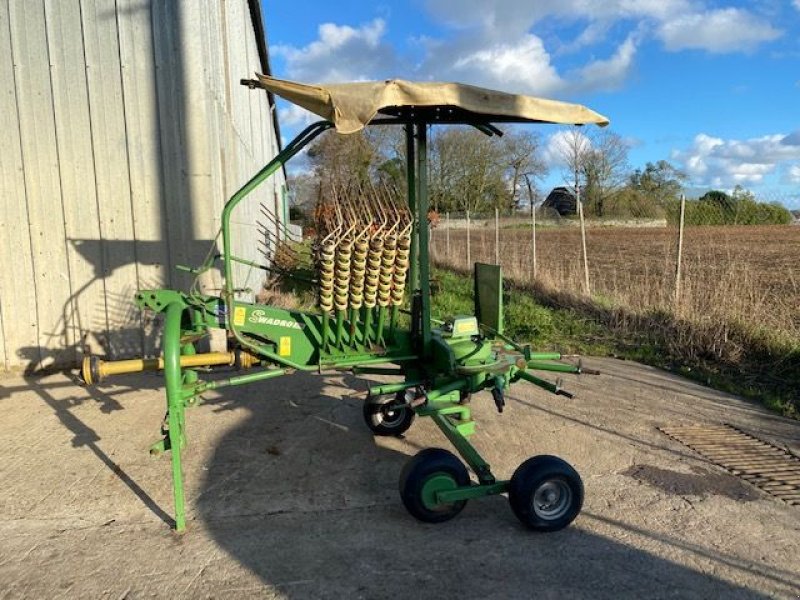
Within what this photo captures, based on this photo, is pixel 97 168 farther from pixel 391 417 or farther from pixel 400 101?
pixel 400 101

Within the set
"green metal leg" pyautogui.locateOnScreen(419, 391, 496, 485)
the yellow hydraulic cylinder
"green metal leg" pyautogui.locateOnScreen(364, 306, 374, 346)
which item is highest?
"green metal leg" pyautogui.locateOnScreen(364, 306, 374, 346)

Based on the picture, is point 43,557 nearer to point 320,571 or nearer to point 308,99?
point 320,571

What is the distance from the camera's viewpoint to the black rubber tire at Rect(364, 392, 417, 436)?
4375 mm

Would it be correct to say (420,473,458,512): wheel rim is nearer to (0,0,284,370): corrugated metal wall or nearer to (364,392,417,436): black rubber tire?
(364,392,417,436): black rubber tire

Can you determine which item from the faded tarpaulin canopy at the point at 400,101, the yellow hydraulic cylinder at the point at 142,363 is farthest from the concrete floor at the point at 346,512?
the faded tarpaulin canopy at the point at 400,101

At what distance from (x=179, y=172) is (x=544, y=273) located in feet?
24.2

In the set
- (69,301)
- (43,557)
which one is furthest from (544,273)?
(43,557)

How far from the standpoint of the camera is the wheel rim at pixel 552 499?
123 inches

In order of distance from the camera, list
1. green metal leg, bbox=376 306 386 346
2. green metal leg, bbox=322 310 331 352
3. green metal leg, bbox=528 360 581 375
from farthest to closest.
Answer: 1. green metal leg, bbox=528 360 581 375
2. green metal leg, bbox=376 306 386 346
3. green metal leg, bbox=322 310 331 352

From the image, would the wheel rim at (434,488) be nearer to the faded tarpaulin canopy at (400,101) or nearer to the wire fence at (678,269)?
the faded tarpaulin canopy at (400,101)

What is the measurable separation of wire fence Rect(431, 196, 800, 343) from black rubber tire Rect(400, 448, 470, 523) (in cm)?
481

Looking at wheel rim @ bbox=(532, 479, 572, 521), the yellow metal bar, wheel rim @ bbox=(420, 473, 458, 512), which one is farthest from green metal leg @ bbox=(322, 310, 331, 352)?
wheel rim @ bbox=(532, 479, 572, 521)

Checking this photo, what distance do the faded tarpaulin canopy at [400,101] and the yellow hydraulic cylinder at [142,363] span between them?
5.13 feet

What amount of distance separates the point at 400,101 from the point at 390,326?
4.84 feet
